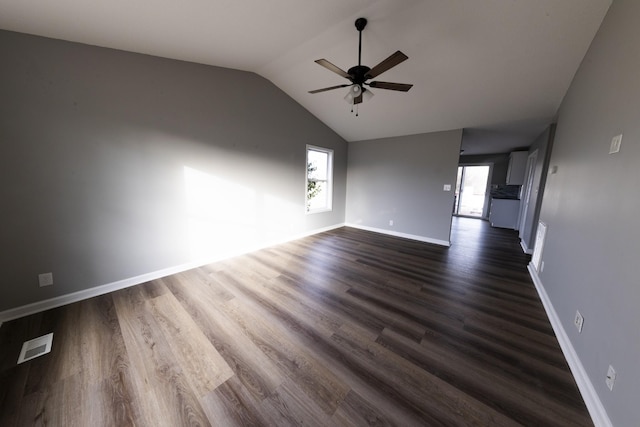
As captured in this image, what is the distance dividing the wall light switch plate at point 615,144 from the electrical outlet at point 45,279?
191 inches

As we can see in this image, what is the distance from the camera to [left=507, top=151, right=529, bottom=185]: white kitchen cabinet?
5.85m

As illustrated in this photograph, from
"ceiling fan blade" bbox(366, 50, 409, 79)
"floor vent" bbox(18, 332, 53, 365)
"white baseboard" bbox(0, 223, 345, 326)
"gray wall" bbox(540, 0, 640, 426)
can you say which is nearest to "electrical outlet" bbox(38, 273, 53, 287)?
"white baseboard" bbox(0, 223, 345, 326)

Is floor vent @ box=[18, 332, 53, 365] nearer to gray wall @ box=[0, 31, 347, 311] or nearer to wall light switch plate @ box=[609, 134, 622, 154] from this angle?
gray wall @ box=[0, 31, 347, 311]

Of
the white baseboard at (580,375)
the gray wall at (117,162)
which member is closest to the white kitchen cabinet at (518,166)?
the white baseboard at (580,375)

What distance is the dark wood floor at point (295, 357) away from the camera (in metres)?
1.26

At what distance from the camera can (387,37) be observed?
246 centimetres

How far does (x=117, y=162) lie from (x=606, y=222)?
433cm

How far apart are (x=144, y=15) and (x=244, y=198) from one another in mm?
2332

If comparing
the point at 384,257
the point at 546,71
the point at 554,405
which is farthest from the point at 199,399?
the point at 546,71

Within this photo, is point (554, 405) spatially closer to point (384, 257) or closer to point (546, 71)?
point (384, 257)

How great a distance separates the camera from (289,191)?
14.5 feet

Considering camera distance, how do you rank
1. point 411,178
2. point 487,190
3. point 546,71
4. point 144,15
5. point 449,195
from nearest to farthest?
point 144,15, point 546,71, point 449,195, point 411,178, point 487,190

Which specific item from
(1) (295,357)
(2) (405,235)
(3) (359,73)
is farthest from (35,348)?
(2) (405,235)

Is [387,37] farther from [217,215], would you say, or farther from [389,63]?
[217,215]
